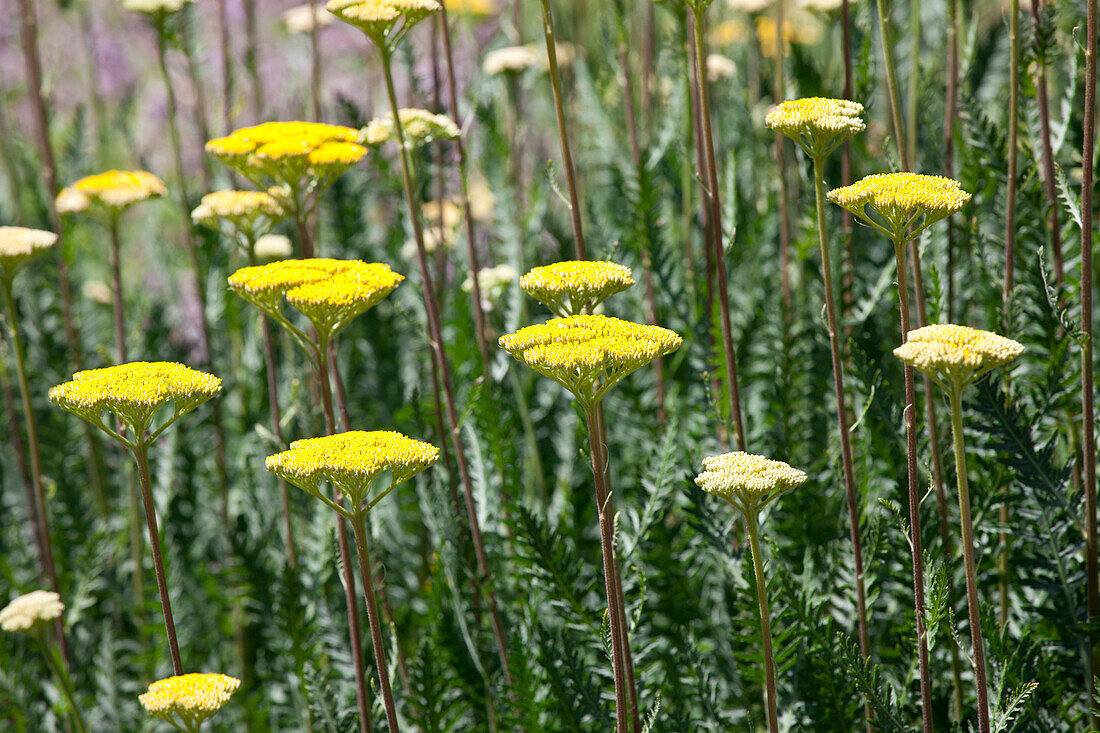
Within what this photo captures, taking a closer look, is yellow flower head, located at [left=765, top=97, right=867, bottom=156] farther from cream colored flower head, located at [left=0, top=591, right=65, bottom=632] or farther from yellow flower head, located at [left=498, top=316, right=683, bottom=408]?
cream colored flower head, located at [left=0, top=591, right=65, bottom=632]

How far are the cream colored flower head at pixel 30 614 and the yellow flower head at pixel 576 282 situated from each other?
108 cm

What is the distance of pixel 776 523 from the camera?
2230 millimetres

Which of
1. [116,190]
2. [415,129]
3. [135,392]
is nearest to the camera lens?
[135,392]

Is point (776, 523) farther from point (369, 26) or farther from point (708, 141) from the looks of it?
point (369, 26)

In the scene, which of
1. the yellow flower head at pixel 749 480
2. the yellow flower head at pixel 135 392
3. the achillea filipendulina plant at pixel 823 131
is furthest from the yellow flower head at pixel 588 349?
the yellow flower head at pixel 135 392

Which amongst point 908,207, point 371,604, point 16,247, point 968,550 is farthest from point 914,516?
point 16,247

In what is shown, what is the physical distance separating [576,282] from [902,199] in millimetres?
488

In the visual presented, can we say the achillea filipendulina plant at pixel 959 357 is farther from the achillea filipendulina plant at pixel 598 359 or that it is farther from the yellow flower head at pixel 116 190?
the yellow flower head at pixel 116 190

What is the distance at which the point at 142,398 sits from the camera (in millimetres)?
1381

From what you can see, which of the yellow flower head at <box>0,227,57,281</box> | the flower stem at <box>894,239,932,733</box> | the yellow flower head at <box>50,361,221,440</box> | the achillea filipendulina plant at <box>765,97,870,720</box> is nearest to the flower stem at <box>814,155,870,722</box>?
the achillea filipendulina plant at <box>765,97,870,720</box>

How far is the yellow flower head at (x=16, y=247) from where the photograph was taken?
A: 192 centimetres

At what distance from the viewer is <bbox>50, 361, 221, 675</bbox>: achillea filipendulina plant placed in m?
1.38

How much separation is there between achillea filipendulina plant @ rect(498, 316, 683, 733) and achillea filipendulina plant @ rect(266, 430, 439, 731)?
0.71 ft

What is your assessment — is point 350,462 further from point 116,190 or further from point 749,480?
point 116,190
